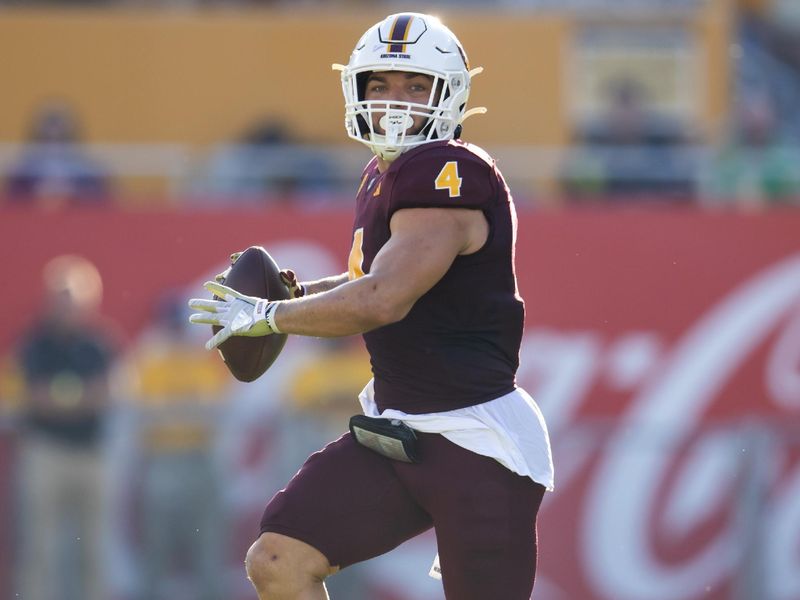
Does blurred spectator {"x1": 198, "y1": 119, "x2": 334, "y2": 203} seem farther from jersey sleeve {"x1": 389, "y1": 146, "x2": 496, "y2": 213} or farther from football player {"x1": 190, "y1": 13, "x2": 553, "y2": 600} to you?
jersey sleeve {"x1": 389, "y1": 146, "x2": 496, "y2": 213}

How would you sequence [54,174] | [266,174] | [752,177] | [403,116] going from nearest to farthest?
[403,116] < [54,174] < [266,174] < [752,177]

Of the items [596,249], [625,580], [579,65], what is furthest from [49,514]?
[579,65]

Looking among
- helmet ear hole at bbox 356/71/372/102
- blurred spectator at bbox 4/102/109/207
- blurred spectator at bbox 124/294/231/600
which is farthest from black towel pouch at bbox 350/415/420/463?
blurred spectator at bbox 4/102/109/207

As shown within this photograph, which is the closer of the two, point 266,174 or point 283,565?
point 283,565

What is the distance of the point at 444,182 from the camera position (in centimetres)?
423

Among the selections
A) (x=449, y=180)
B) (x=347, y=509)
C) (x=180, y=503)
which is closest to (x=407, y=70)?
(x=449, y=180)

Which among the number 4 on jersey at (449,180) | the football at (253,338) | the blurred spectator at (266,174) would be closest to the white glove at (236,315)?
the football at (253,338)

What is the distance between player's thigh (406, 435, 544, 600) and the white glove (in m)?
0.59

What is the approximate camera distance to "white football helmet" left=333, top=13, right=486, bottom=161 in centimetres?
446

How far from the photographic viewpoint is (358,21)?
11.6 metres

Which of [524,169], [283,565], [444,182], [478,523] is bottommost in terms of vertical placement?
[283,565]

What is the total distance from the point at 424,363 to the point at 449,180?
1.82 ft

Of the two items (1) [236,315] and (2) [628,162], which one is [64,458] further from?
(2) [628,162]

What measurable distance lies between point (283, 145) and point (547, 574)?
149 inches
